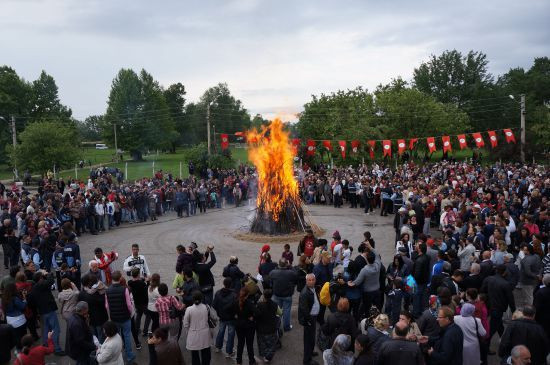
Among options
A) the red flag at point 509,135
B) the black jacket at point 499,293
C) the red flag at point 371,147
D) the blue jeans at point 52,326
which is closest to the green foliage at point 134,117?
the red flag at point 371,147


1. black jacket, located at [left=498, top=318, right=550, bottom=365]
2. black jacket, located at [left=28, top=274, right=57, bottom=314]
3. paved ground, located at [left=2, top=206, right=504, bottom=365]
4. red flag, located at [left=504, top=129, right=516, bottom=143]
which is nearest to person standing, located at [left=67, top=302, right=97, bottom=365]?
black jacket, located at [left=28, top=274, right=57, bottom=314]

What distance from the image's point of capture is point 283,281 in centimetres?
937

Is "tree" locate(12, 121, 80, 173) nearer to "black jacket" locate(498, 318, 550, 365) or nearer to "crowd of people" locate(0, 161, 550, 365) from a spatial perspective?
"crowd of people" locate(0, 161, 550, 365)

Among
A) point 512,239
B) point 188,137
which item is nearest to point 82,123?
point 188,137

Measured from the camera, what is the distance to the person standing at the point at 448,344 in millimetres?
6504

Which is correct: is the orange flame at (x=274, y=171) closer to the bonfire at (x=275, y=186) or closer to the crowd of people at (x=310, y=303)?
the bonfire at (x=275, y=186)

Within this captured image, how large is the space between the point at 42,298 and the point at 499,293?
8942mm

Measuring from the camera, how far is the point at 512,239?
1408 centimetres

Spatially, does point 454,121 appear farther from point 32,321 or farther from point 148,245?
point 32,321

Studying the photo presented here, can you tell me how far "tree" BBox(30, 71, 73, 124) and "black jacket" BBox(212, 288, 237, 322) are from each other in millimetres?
60671

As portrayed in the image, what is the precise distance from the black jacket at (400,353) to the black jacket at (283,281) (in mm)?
3634

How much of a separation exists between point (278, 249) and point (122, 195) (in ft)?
35.3

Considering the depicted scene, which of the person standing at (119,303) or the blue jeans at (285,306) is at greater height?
the person standing at (119,303)

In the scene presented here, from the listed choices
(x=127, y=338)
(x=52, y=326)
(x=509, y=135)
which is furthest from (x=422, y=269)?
(x=509, y=135)
